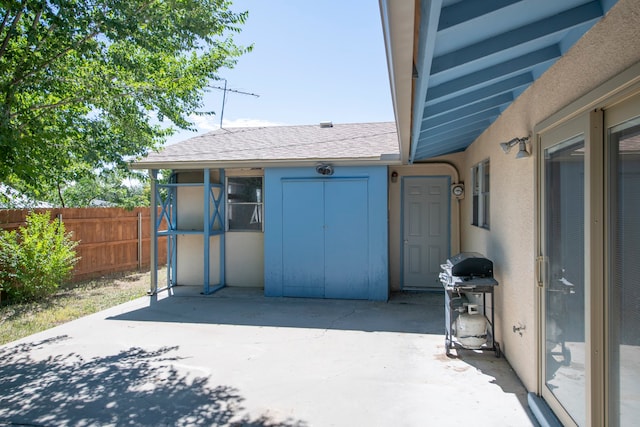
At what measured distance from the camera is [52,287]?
7.70 metres

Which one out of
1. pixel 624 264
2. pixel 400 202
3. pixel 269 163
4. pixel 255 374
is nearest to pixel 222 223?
pixel 269 163

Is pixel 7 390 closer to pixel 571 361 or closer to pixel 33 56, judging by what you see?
pixel 33 56

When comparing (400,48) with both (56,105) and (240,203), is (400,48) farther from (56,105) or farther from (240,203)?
(240,203)

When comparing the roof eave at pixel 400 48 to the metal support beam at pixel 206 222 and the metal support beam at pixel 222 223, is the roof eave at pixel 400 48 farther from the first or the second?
the metal support beam at pixel 222 223

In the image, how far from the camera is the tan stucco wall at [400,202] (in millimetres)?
7918

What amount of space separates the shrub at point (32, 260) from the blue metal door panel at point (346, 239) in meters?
5.04

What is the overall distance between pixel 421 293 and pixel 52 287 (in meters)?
6.87

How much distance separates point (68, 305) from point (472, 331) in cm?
659

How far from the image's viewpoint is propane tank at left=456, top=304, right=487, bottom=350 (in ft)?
14.9

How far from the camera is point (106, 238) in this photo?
33.2 ft

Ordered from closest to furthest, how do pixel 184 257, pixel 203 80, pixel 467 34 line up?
pixel 467 34 → pixel 203 80 → pixel 184 257

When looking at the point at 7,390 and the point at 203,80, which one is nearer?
the point at 7,390

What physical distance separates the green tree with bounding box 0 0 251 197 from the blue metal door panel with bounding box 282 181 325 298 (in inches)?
90.1

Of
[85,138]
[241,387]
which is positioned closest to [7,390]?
[241,387]
